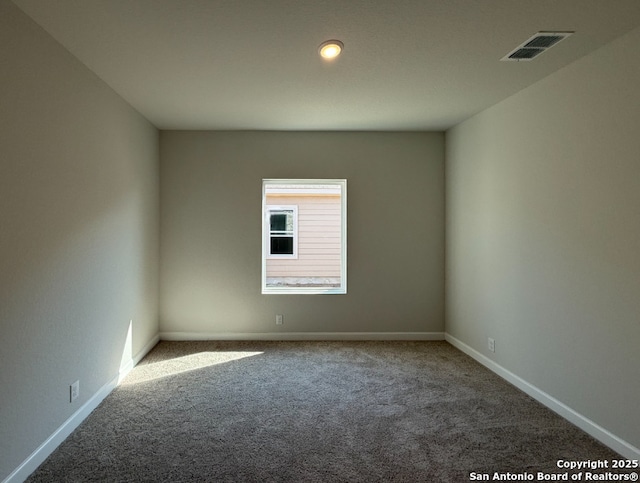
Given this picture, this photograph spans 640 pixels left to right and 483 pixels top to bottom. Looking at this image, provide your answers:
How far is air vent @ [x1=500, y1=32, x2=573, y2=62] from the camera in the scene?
2.17m

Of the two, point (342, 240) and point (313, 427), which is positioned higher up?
point (342, 240)

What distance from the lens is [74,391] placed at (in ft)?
8.05

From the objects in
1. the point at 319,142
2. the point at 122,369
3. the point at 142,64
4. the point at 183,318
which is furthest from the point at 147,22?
the point at 183,318

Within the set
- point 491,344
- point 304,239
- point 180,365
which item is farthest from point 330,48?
point 304,239

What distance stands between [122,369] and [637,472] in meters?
3.81

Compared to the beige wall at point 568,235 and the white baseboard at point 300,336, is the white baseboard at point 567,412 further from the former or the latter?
the white baseboard at point 300,336

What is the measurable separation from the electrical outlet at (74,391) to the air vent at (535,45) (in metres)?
3.75

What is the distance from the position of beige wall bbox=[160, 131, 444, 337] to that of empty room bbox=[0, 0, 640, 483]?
0.03m

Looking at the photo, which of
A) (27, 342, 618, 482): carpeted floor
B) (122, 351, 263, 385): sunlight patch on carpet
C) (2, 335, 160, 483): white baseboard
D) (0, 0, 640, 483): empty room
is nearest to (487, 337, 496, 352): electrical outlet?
(0, 0, 640, 483): empty room

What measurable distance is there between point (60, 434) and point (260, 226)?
8.81 feet

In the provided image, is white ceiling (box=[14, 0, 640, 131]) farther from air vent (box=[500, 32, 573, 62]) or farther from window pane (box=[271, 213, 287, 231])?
window pane (box=[271, 213, 287, 231])

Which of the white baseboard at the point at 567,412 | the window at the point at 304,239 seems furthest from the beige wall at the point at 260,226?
the window at the point at 304,239

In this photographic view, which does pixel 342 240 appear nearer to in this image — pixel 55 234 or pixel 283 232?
pixel 283 232

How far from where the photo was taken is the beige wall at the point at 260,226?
4332 mm
